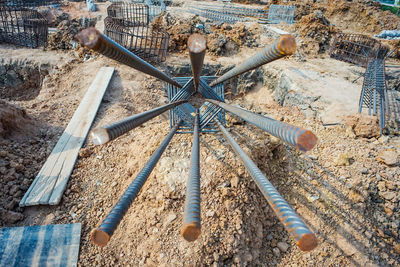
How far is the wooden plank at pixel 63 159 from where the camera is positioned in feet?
12.3

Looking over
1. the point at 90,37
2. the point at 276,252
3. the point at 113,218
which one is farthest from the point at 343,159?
the point at 90,37


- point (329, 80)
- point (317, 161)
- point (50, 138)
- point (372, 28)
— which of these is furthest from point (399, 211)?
point (372, 28)

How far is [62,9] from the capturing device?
18.2 m

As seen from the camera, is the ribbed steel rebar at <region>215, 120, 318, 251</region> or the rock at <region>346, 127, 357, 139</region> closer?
the ribbed steel rebar at <region>215, 120, 318, 251</region>

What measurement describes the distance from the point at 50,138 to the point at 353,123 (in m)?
7.83

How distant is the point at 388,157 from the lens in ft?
15.3

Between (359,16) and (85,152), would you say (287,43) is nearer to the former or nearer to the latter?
(85,152)

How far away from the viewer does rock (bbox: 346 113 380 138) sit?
18.1ft

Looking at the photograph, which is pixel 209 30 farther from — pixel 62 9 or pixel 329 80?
pixel 62 9

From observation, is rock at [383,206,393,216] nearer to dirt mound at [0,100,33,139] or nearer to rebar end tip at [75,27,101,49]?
rebar end tip at [75,27,101,49]

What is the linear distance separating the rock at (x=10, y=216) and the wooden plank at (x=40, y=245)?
0.91 ft

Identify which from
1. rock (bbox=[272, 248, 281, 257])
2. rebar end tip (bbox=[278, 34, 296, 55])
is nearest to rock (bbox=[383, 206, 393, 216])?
rock (bbox=[272, 248, 281, 257])

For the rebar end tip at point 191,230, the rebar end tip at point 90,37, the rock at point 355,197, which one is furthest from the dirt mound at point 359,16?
the rebar end tip at point 191,230

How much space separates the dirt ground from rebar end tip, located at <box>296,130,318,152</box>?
2.40 meters
